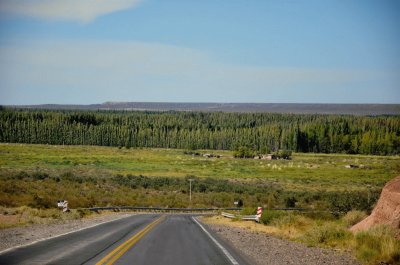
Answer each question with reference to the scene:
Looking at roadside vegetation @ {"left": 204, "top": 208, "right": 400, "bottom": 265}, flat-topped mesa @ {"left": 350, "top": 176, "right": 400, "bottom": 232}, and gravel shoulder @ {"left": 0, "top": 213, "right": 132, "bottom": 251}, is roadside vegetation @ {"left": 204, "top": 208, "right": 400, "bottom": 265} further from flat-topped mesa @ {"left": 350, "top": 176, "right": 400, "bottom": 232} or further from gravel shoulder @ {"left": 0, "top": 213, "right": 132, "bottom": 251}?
gravel shoulder @ {"left": 0, "top": 213, "right": 132, "bottom": 251}

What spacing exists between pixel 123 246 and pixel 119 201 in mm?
33783

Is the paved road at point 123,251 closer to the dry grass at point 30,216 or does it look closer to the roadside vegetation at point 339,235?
the roadside vegetation at point 339,235

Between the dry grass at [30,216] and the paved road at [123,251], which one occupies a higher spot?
the paved road at [123,251]

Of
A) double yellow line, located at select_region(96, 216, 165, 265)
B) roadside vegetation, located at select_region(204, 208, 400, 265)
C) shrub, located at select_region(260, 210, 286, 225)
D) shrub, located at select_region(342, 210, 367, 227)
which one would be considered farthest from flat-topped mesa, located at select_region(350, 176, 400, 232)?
shrub, located at select_region(260, 210, 286, 225)

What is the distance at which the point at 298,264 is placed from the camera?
1318 cm

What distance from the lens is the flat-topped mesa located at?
16913 mm

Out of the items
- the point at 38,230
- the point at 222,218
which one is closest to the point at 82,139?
the point at 222,218

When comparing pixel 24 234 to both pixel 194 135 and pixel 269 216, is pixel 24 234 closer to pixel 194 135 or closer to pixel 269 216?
pixel 269 216

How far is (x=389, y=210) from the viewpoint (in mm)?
17344

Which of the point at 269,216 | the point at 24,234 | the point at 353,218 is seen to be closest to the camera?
the point at 24,234

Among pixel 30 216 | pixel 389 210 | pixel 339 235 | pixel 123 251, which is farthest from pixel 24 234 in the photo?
pixel 389 210

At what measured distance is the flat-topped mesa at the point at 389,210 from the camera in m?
16.9

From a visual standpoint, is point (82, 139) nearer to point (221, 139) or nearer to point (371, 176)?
point (221, 139)

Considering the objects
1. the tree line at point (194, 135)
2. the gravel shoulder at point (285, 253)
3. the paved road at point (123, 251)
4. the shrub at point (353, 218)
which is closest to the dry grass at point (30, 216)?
the paved road at point (123, 251)
